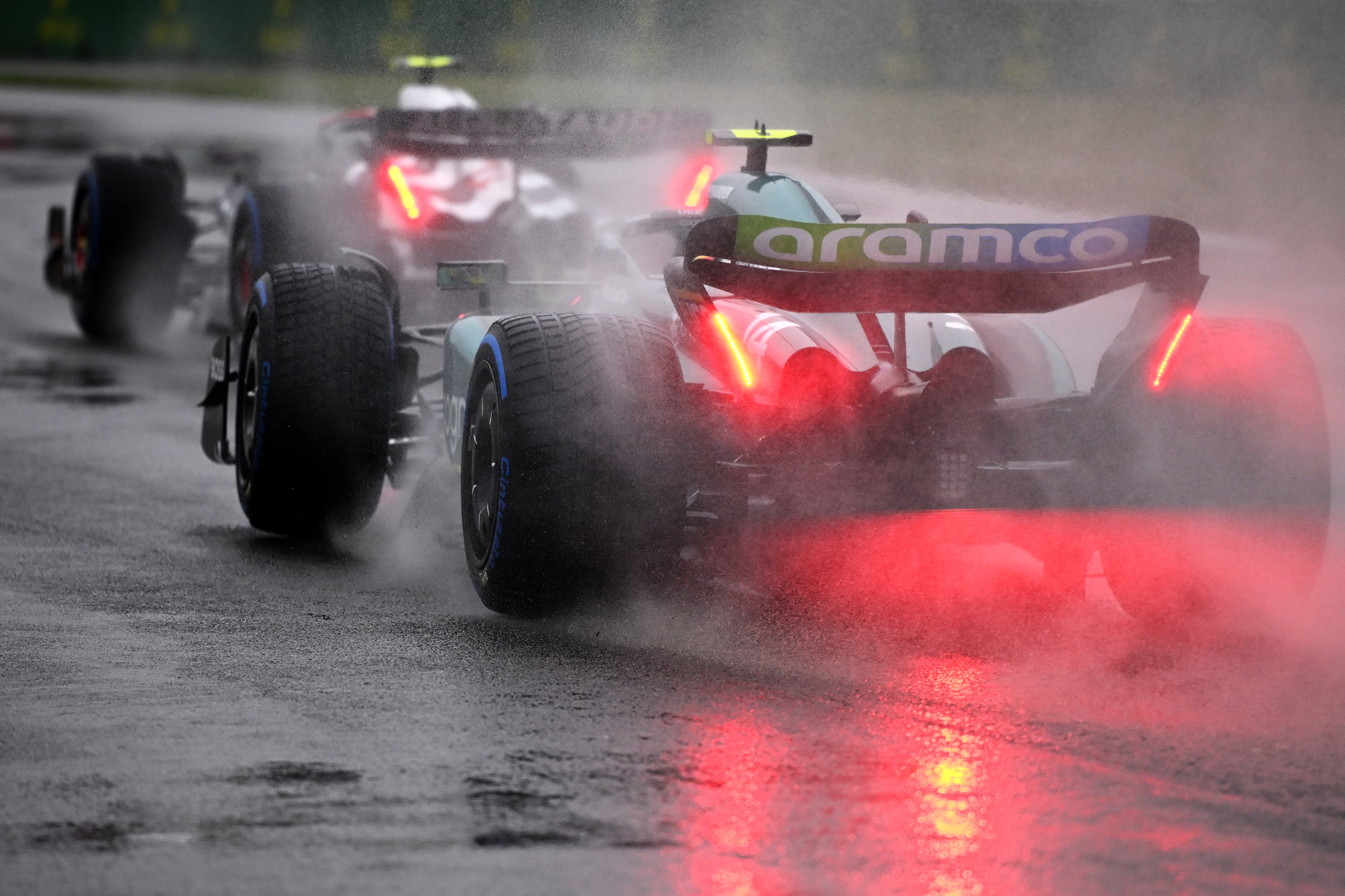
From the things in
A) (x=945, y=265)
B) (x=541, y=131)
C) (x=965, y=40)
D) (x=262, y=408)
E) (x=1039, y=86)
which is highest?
(x=965, y=40)

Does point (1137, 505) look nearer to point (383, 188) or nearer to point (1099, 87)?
point (1099, 87)

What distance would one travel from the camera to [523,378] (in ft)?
15.8

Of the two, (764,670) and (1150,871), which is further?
(764,670)

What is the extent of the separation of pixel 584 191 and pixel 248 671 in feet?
27.3

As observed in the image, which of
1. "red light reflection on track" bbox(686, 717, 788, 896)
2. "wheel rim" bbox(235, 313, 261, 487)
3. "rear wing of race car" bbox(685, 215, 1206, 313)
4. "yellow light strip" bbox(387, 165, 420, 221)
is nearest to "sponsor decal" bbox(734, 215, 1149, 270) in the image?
"rear wing of race car" bbox(685, 215, 1206, 313)

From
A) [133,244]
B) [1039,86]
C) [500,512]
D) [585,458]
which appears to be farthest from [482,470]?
[133,244]

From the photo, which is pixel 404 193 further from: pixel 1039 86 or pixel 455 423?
pixel 455 423

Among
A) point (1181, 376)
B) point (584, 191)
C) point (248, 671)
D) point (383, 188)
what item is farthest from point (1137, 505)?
point (584, 191)

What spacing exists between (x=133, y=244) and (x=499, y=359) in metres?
6.65

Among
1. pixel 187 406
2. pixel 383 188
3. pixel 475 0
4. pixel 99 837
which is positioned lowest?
pixel 99 837

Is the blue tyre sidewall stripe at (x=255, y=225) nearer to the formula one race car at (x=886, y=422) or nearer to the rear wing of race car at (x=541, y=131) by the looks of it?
the rear wing of race car at (x=541, y=131)

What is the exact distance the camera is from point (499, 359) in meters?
4.91

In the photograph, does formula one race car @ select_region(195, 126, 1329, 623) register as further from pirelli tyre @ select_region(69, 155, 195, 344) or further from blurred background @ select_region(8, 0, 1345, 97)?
pirelli tyre @ select_region(69, 155, 195, 344)

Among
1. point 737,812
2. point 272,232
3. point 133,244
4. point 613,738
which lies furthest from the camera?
point 133,244
